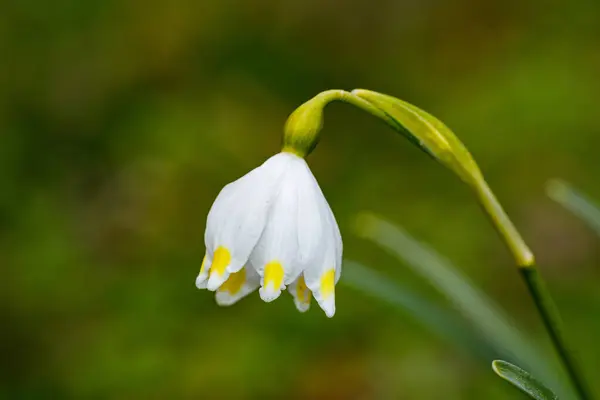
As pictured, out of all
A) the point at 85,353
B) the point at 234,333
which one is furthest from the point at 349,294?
the point at 85,353

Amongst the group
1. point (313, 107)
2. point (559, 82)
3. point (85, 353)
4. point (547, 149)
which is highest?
point (313, 107)

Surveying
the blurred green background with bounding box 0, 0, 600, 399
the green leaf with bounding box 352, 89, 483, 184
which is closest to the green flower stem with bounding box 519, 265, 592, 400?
the green leaf with bounding box 352, 89, 483, 184

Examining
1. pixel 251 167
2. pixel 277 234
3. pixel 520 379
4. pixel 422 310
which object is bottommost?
pixel 251 167

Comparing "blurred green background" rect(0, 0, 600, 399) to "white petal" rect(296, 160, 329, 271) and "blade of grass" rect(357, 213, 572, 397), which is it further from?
"white petal" rect(296, 160, 329, 271)

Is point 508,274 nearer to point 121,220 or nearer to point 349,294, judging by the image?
point 349,294

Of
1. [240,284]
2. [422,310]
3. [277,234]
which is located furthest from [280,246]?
[422,310]

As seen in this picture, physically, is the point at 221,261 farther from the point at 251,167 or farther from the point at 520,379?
the point at 251,167
